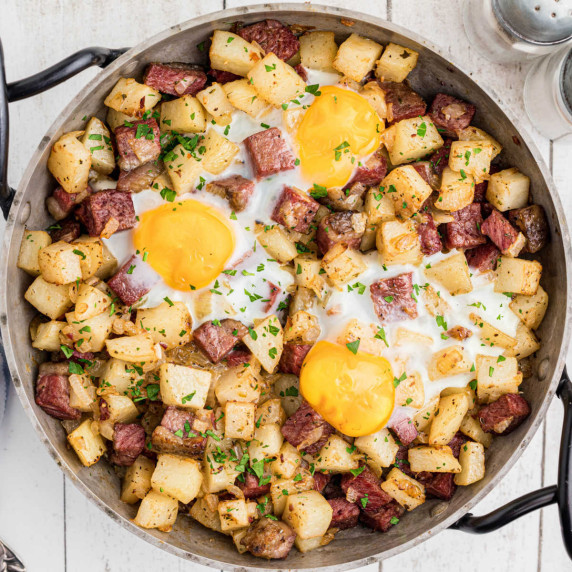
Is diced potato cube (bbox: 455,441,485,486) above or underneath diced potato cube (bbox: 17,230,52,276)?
underneath

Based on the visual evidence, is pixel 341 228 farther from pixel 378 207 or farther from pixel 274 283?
pixel 274 283

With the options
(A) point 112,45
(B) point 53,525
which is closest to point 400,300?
(A) point 112,45

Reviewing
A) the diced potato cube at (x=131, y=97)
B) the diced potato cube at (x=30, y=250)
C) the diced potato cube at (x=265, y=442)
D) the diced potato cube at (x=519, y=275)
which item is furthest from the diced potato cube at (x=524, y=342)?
the diced potato cube at (x=30, y=250)

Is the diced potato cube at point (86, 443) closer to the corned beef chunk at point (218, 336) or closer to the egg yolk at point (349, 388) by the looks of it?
the corned beef chunk at point (218, 336)

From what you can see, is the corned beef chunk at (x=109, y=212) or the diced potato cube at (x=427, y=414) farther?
the diced potato cube at (x=427, y=414)

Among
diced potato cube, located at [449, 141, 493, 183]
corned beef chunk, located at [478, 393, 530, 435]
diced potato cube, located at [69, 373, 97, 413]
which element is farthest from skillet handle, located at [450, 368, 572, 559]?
diced potato cube, located at [69, 373, 97, 413]

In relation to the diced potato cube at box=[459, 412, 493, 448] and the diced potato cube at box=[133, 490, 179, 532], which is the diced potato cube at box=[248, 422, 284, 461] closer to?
the diced potato cube at box=[133, 490, 179, 532]

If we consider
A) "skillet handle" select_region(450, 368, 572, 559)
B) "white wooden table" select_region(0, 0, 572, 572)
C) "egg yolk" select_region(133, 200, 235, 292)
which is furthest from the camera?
"white wooden table" select_region(0, 0, 572, 572)

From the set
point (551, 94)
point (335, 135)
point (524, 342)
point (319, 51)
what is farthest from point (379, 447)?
point (551, 94)

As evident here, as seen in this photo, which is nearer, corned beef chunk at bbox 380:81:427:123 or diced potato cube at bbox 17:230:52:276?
diced potato cube at bbox 17:230:52:276
